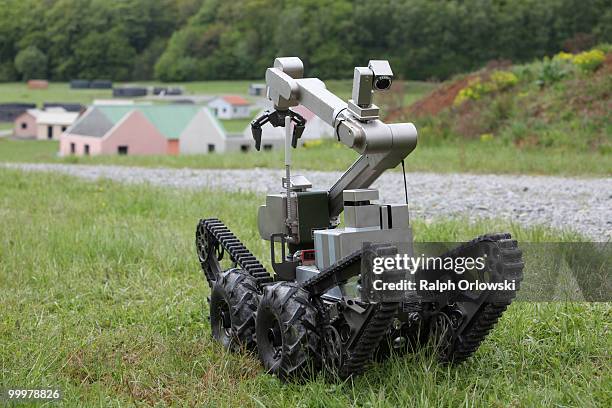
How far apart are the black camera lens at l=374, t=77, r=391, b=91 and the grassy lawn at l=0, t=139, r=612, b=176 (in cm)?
826

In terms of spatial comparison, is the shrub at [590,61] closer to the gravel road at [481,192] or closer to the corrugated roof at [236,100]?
the gravel road at [481,192]

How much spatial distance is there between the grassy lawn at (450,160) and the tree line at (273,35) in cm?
1445

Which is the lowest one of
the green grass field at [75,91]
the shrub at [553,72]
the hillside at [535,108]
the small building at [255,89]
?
the hillside at [535,108]

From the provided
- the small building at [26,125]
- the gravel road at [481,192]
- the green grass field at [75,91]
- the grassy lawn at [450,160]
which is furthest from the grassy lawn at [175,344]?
the green grass field at [75,91]

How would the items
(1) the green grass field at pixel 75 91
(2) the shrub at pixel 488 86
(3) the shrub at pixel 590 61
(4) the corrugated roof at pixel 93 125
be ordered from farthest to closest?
(1) the green grass field at pixel 75 91
(4) the corrugated roof at pixel 93 125
(2) the shrub at pixel 488 86
(3) the shrub at pixel 590 61

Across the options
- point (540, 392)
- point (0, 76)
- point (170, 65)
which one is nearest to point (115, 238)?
point (540, 392)

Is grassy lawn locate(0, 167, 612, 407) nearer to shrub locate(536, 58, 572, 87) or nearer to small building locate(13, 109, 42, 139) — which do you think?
shrub locate(536, 58, 572, 87)

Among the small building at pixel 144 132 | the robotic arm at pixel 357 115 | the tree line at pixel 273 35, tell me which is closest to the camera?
the robotic arm at pixel 357 115

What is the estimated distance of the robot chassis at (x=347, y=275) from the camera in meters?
3.18

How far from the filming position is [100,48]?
53750 mm

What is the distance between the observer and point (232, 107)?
47562 millimetres

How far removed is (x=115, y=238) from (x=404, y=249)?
11.6 ft

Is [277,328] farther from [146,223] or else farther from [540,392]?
[146,223]

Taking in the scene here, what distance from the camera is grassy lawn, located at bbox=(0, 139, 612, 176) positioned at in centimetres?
1174
